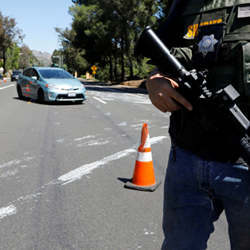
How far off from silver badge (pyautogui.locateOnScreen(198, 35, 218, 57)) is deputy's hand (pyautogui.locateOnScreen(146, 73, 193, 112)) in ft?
0.52

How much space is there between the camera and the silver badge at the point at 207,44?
1361 mm

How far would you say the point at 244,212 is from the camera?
1397 millimetres


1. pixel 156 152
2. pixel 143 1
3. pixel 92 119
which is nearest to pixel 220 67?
pixel 156 152

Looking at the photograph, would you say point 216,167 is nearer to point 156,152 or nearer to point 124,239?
point 124,239

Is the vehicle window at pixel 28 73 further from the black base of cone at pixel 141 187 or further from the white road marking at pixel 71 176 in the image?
the black base of cone at pixel 141 187

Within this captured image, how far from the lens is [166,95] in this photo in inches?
54.9

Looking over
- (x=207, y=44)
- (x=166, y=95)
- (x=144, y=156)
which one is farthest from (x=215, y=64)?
(x=144, y=156)

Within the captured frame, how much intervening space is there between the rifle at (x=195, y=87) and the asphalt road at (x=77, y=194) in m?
1.90

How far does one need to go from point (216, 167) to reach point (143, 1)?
119 ft

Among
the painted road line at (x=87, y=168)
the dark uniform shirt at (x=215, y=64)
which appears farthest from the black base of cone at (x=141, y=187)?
the dark uniform shirt at (x=215, y=64)

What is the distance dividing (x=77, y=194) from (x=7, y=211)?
0.80 meters

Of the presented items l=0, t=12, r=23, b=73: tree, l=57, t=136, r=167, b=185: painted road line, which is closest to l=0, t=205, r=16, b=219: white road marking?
l=57, t=136, r=167, b=185: painted road line

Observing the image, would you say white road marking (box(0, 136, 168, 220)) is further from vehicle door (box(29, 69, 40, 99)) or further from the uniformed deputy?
vehicle door (box(29, 69, 40, 99))

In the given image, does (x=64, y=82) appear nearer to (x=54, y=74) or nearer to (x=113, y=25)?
(x=54, y=74)
